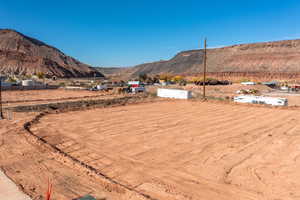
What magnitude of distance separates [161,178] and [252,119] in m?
12.6

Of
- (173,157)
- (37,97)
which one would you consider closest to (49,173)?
(173,157)

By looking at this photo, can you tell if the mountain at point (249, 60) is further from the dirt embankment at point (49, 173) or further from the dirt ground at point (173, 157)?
the dirt embankment at point (49, 173)

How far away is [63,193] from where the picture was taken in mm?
6078

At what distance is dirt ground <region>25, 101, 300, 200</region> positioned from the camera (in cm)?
661

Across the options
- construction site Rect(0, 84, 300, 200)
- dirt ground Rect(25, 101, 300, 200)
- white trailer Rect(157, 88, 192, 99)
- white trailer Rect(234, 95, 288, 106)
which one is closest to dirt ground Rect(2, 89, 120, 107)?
white trailer Rect(157, 88, 192, 99)

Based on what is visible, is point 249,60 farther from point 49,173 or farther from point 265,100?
point 49,173

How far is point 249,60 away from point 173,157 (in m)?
131

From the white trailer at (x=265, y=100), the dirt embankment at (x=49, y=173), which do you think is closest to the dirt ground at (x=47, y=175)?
the dirt embankment at (x=49, y=173)

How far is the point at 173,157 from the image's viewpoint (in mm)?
9227

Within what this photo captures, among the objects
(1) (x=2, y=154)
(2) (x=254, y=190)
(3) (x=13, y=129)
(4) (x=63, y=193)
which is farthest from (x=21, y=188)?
(3) (x=13, y=129)

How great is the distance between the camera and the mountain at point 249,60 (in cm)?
10888

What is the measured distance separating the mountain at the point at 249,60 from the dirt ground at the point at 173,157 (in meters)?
101

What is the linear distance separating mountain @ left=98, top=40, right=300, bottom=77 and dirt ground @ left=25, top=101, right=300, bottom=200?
330 ft

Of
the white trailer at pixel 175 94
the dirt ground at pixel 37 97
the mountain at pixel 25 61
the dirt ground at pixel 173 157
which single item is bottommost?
the dirt ground at pixel 173 157
